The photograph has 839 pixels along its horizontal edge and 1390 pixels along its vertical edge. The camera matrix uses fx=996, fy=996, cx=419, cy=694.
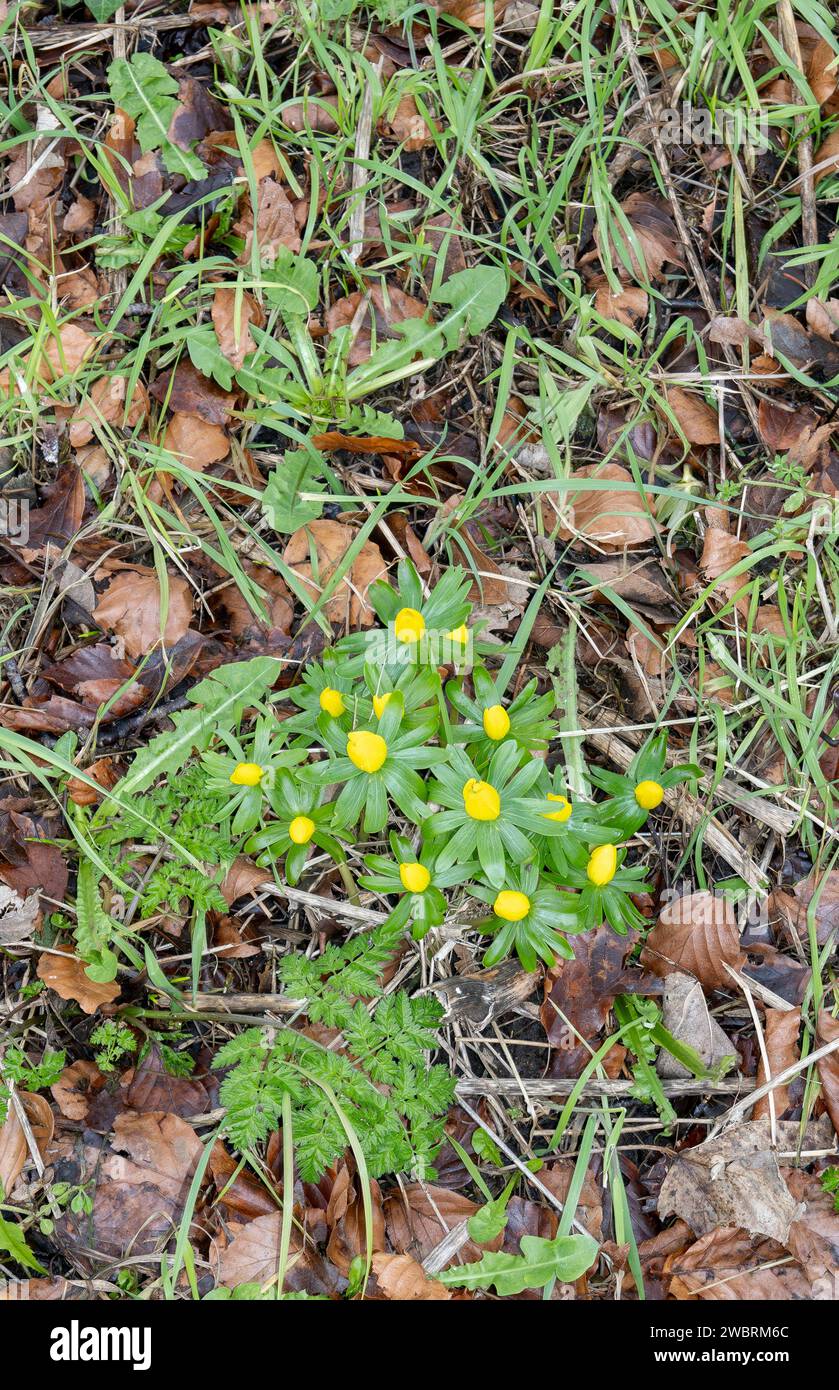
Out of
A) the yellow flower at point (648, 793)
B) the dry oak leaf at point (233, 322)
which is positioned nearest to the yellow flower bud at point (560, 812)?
the yellow flower at point (648, 793)

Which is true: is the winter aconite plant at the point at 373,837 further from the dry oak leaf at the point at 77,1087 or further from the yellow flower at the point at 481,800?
the dry oak leaf at the point at 77,1087

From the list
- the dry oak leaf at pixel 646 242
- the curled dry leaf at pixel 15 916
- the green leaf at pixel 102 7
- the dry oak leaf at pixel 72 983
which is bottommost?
the dry oak leaf at pixel 72 983

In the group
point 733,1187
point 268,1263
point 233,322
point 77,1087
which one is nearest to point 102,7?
point 233,322

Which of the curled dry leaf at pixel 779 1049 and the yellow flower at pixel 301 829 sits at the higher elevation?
the yellow flower at pixel 301 829
